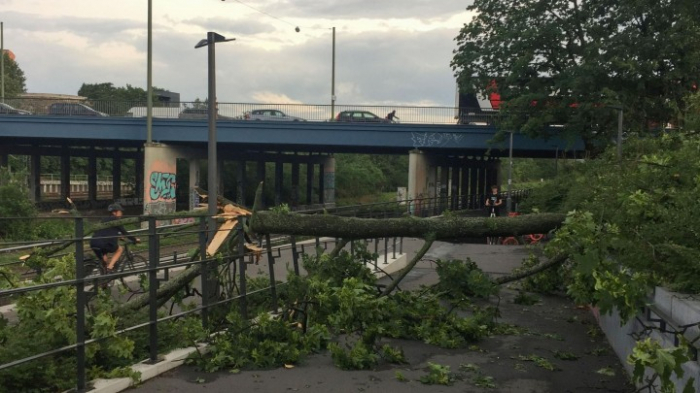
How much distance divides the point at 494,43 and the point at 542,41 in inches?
93.3

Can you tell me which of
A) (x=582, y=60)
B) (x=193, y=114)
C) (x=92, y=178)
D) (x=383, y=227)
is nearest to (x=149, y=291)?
(x=383, y=227)

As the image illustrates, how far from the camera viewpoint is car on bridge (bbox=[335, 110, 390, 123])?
4167 centimetres

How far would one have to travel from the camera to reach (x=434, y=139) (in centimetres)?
3928

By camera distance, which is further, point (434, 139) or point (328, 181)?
point (328, 181)

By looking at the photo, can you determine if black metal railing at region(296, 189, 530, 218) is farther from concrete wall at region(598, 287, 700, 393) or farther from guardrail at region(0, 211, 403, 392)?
concrete wall at region(598, 287, 700, 393)

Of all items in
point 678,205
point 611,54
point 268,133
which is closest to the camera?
point 678,205

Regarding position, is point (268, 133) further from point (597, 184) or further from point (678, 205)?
point (678, 205)

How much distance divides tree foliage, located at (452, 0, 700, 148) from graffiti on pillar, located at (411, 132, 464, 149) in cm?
687

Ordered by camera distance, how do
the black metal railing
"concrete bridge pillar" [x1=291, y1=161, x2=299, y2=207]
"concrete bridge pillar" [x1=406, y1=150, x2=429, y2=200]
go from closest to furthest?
the black metal railing
"concrete bridge pillar" [x1=406, y1=150, x2=429, y2=200]
"concrete bridge pillar" [x1=291, y1=161, x2=299, y2=207]

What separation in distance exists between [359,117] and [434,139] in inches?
223

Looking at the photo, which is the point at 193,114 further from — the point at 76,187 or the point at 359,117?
the point at 76,187

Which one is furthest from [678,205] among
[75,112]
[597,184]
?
[75,112]

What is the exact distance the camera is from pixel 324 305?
22.9ft

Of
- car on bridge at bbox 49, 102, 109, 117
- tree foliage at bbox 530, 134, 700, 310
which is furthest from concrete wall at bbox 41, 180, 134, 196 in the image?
tree foliage at bbox 530, 134, 700, 310
